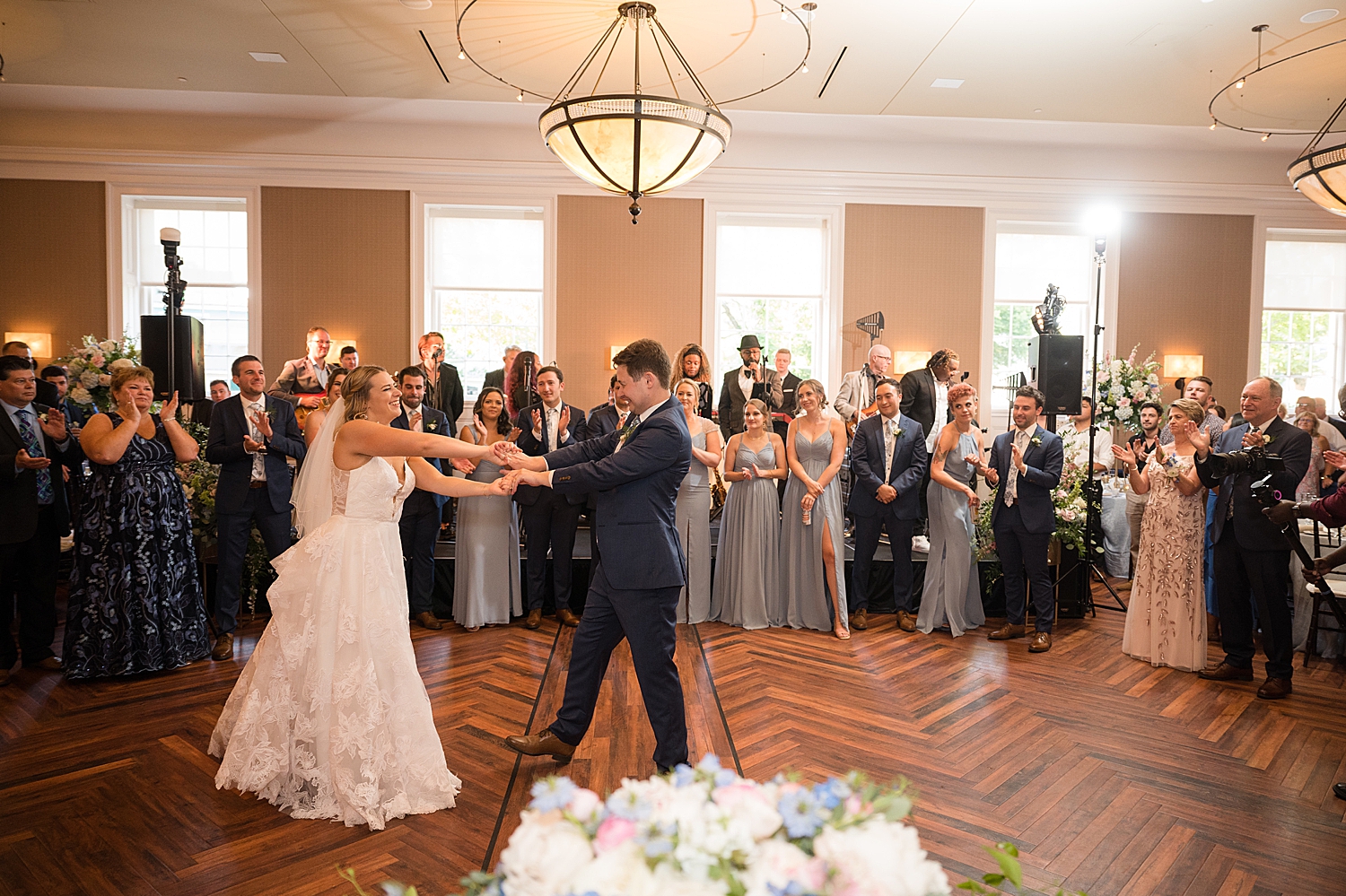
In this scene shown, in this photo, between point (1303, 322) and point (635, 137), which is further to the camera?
point (1303, 322)

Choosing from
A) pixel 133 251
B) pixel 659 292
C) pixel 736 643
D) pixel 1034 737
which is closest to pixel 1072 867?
pixel 1034 737

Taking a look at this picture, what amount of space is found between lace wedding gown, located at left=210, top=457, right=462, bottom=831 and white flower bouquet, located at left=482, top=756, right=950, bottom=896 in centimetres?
228

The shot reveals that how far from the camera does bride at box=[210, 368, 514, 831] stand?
117 inches

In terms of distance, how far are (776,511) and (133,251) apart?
838 cm

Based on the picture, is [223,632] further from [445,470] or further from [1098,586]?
[1098,586]

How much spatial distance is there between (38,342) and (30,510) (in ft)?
20.0

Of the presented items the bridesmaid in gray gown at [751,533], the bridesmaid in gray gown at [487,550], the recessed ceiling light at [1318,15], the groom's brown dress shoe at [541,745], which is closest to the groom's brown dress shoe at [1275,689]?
the bridesmaid in gray gown at [751,533]

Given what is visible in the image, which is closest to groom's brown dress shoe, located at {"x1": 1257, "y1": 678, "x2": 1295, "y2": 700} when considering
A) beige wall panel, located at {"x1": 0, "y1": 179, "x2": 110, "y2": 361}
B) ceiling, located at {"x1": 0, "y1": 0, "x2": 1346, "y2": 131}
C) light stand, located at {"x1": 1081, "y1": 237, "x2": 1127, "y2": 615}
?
light stand, located at {"x1": 1081, "y1": 237, "x2": 1127, "y2": 615}

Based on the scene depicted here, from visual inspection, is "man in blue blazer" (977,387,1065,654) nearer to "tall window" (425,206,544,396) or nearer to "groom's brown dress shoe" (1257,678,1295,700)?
"groom's brown dress shoe" (1257,678,1295,700)

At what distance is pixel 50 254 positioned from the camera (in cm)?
913

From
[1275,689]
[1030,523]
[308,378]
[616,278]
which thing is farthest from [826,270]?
[1275,689]

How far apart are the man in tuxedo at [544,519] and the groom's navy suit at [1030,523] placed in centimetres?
303

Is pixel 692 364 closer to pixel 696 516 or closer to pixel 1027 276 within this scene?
pixel 696 516

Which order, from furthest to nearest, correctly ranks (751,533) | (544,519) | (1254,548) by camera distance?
(751,533) → (544,519) → (1254,548)
